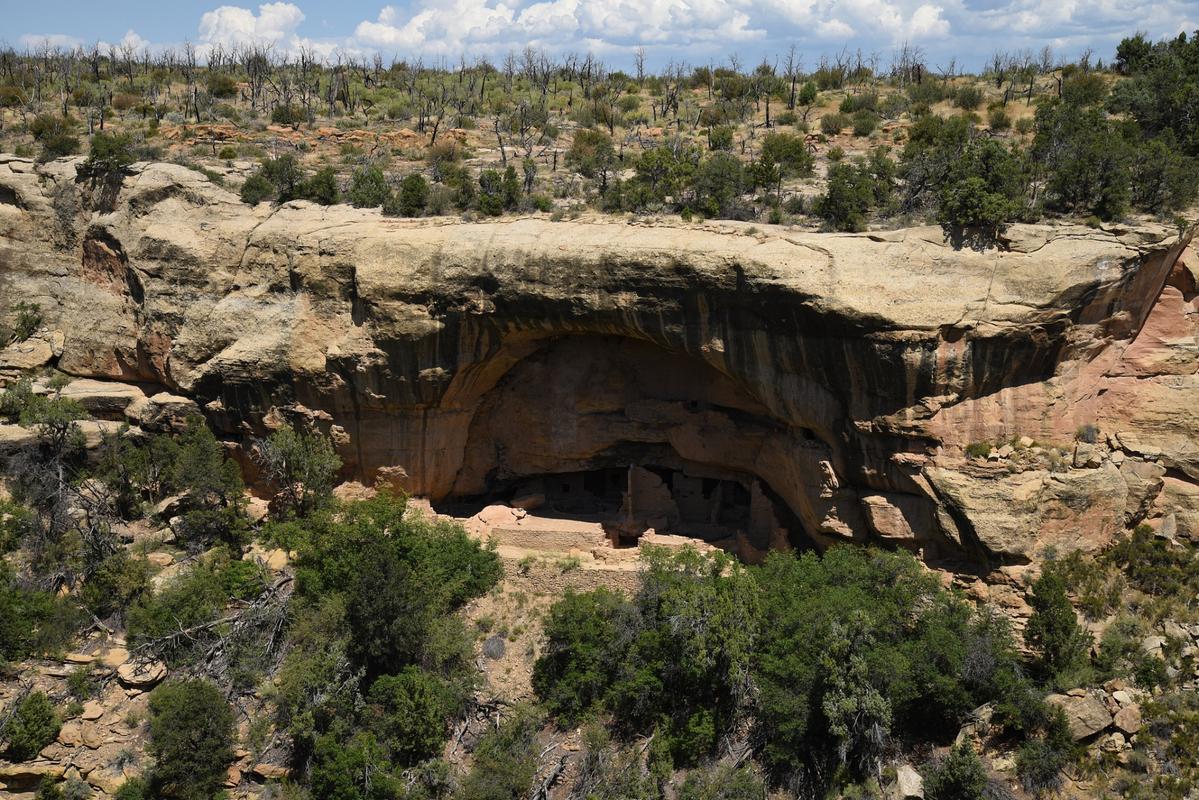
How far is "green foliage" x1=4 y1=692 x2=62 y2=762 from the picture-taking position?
16.6 metres

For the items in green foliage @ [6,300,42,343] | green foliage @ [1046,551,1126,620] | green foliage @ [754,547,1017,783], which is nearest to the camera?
green foliage @ [754,547,1017,783]

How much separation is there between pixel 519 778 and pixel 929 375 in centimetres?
1006

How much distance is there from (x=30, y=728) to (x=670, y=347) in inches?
538

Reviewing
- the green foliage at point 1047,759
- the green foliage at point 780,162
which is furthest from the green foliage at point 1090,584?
the green foliage at point 780,162

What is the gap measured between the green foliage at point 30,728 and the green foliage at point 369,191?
41.8 feet

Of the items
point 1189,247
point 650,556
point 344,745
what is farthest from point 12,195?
point 1189,247

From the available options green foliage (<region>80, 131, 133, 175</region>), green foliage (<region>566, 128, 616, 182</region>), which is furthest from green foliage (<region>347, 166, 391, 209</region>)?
green foliage (<region>566, 128, 616, 182</region>)

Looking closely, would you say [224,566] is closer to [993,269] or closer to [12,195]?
[12,195]

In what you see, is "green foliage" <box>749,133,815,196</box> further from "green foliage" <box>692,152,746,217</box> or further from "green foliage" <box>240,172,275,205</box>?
"green foliage" <box>240,172,275,205</box>

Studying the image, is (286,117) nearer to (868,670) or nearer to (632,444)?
(632,444)

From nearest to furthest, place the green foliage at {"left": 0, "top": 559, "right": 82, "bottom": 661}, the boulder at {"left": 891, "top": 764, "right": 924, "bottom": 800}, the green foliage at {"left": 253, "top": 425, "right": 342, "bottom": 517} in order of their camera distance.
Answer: the boulder at {"left": 891, "top": 764, "right": 924, "bottom": 800} → the green foliage at {"left": 0, "top": 559, "right": 82, "bottom": 661} → the green foliage at {"left": 253, "top": 425, "right": 342, "bottom": 517}

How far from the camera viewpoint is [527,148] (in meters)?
30.6

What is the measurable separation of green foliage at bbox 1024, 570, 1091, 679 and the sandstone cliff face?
1084 millimetres

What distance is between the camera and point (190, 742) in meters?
16.6
